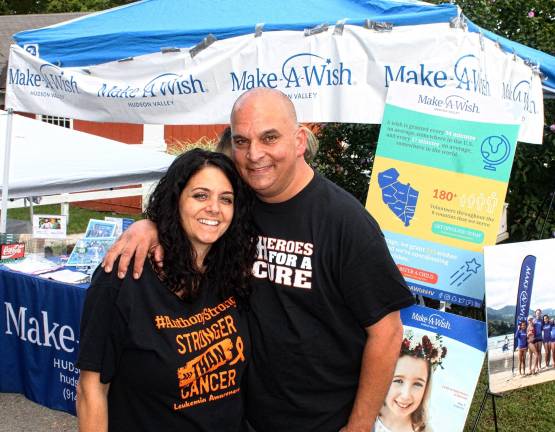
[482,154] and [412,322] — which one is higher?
[482,154]

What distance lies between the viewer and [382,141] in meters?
3.14

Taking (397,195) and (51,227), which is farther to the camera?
(51,227)

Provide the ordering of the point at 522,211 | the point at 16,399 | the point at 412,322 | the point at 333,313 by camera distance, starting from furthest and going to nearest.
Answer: the point at 522,211, the point at 16,399, the point at 412,322, the point at 333,313

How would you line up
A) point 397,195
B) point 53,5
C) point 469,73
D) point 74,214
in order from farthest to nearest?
point 53,5, point 74,214, point 397,195, point 469,73

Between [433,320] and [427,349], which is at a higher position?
[433,320]

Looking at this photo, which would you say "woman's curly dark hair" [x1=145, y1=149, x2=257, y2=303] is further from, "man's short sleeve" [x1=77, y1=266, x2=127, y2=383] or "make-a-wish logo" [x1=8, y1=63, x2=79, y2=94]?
"make-a-wish logo" [x1=8, y1=63, x2=79, y2=94]

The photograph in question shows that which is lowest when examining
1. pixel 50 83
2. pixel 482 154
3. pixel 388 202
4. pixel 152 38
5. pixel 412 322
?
pixel 412 322

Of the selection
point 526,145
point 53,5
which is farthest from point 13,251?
point 53,5

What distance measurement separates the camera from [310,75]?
3.23 metres

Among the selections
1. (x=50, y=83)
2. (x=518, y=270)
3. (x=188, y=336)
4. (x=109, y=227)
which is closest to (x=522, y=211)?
(x=518, y=270)

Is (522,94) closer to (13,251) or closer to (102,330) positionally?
(102,330)

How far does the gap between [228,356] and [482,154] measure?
170 cm

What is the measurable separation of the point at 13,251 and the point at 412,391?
3.55 meters

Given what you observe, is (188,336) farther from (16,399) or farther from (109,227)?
(16,399)
